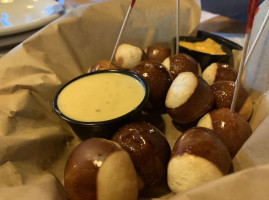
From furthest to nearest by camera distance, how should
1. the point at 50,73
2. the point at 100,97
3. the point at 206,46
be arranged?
the point at 206,46 < the point at 50,73 < the point at 100,97

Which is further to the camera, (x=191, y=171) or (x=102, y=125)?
(x=102, y=125)

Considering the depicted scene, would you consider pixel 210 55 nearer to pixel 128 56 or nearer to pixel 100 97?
pixel 128 56

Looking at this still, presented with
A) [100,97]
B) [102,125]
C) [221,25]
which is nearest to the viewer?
[102,125]

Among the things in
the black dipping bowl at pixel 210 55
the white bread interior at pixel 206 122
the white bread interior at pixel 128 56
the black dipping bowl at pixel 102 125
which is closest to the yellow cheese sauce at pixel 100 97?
the black dipping bowl at pixel 102 125

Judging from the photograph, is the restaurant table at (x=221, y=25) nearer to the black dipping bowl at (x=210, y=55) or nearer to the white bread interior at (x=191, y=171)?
the black dipping bowl at (x=210, y=55)

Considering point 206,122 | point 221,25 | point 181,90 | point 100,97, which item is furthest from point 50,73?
point 221,25

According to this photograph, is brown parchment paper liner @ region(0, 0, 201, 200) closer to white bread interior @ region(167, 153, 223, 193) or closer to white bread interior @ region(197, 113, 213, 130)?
white bread interior @ region(167, 153, 223, 193)
